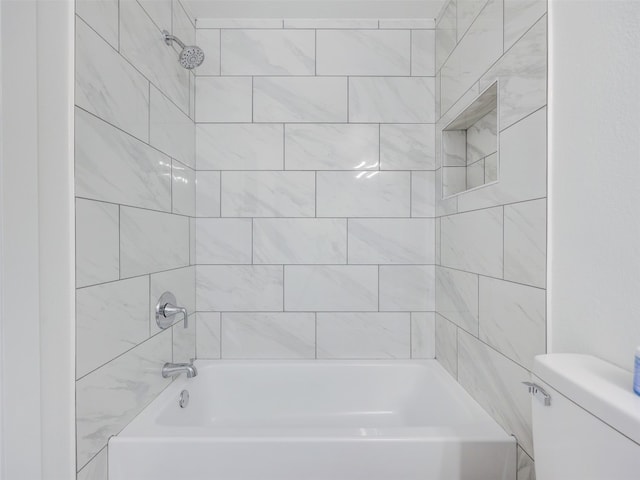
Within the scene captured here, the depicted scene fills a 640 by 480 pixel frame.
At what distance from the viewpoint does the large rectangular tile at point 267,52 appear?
1824mm

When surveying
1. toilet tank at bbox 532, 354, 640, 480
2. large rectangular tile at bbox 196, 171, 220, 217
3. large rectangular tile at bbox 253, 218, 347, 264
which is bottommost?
toilet tank at bbox 532, 354, 640, 480

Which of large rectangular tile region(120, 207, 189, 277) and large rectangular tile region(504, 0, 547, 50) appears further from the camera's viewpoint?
large rectangular tile region(120, 207, 189, 277)

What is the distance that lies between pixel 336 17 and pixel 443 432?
76.8 inches

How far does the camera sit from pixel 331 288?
1849 millimetres

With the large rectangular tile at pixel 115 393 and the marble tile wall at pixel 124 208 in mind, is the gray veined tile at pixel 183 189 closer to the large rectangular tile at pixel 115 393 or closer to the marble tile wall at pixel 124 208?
the marble tile wall at pixel 124 208

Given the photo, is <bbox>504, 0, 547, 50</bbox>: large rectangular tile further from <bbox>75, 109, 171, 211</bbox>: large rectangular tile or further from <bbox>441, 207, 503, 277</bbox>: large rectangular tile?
<bbox>75, 109, 171, 211</bbox>: large rectangular tile

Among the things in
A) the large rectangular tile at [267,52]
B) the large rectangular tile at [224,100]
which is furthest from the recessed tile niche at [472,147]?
the large rectangular tile at [224,100]

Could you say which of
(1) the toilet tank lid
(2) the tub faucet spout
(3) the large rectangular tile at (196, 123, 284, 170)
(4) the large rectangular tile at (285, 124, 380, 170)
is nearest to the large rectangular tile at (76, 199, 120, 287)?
(2) the tub faucet spout

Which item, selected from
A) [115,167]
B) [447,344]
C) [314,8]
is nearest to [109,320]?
[115,167]

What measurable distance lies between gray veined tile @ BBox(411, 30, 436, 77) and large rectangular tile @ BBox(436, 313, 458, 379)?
1303 millimetres

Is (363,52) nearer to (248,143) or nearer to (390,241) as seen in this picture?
(248,143)

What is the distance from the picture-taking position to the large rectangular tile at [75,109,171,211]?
3.20ft

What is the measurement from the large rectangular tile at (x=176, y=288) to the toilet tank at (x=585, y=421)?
1.30 metres

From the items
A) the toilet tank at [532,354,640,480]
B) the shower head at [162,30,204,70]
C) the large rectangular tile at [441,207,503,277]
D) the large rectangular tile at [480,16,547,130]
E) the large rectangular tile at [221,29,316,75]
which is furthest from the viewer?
the large rectangular tile at [221,29,316,75]
